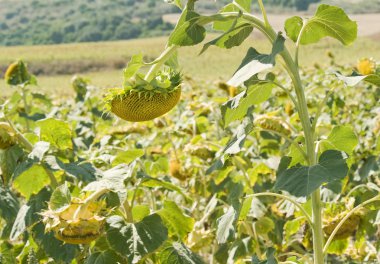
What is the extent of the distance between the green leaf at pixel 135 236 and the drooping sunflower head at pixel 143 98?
A: 411 mm

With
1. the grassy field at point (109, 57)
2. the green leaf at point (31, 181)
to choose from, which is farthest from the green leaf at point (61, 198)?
the grassy field at point (109, 57)

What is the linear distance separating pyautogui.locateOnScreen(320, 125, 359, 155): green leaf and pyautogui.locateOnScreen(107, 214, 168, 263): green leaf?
0.51 m

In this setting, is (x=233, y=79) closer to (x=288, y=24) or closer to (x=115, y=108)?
(x=115, y=108)

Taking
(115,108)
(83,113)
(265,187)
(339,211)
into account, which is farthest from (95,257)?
(83,113)

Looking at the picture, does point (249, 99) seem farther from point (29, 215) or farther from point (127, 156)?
point (29, 215)

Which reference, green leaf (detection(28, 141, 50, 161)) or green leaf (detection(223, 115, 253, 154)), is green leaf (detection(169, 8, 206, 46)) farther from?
green leaf (detection(28, 141, 50, 161))

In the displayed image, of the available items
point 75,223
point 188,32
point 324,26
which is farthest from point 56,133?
point 324,26

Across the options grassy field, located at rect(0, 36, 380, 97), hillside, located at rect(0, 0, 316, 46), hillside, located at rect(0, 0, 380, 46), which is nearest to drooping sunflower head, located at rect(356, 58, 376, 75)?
grassy field, located at rect(0, 36, 380, 97)

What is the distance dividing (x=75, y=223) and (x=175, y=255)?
41 cm

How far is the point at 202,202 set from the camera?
396cm

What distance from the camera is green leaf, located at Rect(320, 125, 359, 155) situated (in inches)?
66.7

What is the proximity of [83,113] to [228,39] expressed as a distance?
3.55 metres

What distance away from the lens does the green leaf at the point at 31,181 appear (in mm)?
2023

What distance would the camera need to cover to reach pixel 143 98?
144 centimetres
